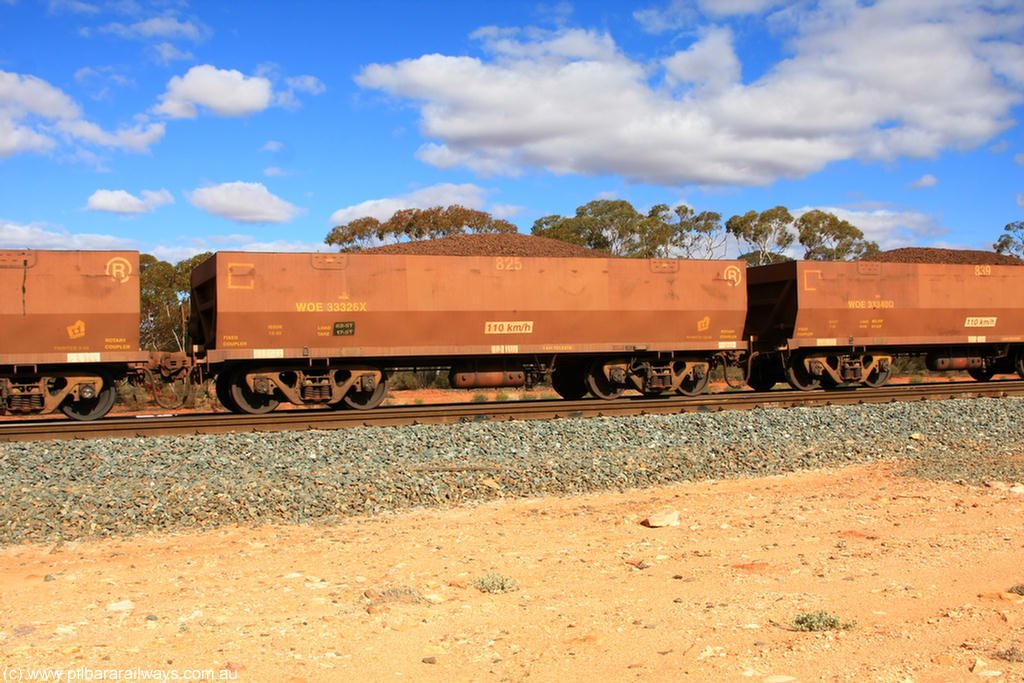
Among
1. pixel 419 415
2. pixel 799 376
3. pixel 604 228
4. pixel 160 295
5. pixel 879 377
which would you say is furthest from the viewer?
pixel 604 228

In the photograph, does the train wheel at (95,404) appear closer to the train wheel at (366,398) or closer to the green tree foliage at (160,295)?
the train wheel at (366,398)

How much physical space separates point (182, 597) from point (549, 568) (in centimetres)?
275

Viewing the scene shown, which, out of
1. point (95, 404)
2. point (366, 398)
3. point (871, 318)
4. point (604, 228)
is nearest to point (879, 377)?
point (871, 318)

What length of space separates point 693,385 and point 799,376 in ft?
8.94

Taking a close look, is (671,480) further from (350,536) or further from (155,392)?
(155,392)

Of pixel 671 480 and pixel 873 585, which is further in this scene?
pixel 671 480

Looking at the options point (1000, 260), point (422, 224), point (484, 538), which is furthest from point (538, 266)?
point (1000, 260)

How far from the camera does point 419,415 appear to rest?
12500 mm

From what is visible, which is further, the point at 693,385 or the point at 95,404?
the point at 693,385

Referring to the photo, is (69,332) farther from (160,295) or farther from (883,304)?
(160,295)

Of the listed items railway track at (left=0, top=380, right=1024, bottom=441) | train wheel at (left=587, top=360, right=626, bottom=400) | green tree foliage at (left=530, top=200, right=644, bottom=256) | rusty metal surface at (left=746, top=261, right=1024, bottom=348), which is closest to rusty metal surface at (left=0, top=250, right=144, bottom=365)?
railway track at (left=0, top=380, right=1024, bottom=441)

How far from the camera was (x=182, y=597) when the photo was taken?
568 cm

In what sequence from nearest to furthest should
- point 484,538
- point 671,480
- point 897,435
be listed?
point 484,538 → point 671,480 → point 897,435

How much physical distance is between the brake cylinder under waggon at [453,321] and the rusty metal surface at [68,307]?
53.0 inches
